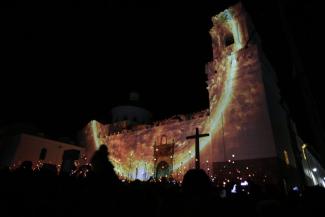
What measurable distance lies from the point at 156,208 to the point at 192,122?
18.5 m

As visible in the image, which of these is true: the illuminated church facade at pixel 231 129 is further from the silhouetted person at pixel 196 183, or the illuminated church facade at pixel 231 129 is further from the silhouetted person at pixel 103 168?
the silhouetted person at pixel 196 183

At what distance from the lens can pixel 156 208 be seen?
15.1 ft

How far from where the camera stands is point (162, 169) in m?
22.9

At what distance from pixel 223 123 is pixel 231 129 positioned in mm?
903

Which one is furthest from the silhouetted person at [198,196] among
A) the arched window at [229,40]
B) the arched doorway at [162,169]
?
the arched window at [229,40]

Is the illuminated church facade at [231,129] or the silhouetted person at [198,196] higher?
the illuminated church facade at [231,129]

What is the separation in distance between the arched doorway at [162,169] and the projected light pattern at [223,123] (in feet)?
1.48

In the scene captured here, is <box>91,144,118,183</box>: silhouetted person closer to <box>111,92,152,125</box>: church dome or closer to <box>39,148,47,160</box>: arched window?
<box>39,148,47,160</box>: arched window

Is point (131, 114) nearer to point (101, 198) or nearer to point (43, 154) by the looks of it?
point (43, 154)

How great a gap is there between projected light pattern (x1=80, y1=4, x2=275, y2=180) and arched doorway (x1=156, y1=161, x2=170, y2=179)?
451 mm

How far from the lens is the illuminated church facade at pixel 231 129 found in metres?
16.9

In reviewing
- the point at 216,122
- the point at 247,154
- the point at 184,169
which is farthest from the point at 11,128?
the point at 247,154

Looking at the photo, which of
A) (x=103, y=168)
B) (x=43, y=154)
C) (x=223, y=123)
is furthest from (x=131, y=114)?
(x=103, y=168)

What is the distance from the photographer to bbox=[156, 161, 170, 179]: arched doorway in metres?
22.5
